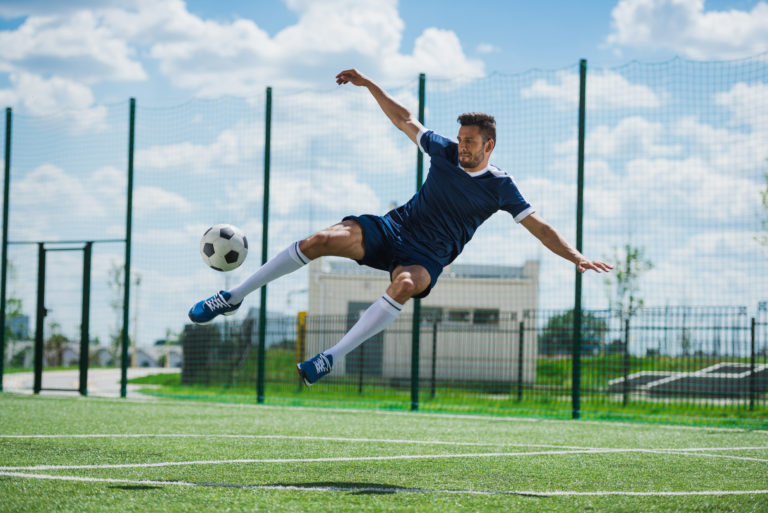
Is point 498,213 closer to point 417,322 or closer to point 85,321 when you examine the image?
point 417,322

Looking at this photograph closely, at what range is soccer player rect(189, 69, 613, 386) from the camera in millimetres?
4645

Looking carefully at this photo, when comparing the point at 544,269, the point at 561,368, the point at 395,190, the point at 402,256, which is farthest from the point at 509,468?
the point at 561,368

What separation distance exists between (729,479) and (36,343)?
1105 cm

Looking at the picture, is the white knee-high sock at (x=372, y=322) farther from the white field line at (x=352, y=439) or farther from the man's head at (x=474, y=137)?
the white field line at (x=352, y=439)

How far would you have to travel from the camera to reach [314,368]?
4215 millimetres

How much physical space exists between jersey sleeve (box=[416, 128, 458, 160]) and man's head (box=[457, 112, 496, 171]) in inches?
5.5

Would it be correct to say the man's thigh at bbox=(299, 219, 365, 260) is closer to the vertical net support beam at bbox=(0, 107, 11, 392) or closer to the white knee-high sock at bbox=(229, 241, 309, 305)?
the white knee-high sock at bbox=(229, 241, 309, 305)

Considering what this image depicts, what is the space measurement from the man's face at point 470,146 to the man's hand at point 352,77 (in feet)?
2.71

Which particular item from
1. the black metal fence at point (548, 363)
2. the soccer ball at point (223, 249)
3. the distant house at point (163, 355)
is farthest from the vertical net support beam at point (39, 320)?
the distant house at point (163, 355)

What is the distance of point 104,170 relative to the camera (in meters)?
12.6

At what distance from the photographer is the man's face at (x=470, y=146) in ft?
15.8

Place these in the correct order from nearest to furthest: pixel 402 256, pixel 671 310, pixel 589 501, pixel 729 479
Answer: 1. pixel 589 501
2. pixel 729 479
3. pixel 402 256
4. pixel 671 310

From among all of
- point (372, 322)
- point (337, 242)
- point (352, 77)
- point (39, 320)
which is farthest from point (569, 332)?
point (39, 320)

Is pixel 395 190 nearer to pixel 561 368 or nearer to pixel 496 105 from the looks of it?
pixel 496 105
